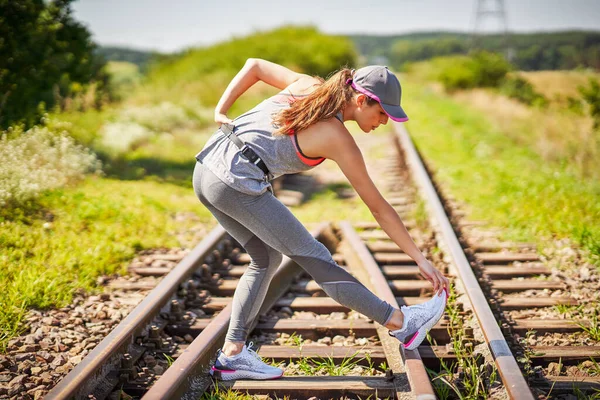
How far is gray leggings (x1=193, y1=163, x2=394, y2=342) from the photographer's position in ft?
9.55

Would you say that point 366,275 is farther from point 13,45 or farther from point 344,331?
point 13,45

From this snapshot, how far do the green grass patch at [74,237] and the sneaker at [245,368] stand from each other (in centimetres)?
144

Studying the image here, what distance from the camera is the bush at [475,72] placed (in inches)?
1127

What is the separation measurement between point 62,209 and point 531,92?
85.2 ft

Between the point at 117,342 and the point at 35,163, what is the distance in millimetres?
3930

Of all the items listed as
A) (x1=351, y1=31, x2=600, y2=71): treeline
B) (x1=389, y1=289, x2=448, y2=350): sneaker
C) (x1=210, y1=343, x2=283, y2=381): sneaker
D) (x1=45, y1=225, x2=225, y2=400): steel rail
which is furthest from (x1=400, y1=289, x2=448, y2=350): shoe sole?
(x1=351, y1=31, x2=600, y2=71): treeline

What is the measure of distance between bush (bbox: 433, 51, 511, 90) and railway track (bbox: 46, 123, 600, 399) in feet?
81.5

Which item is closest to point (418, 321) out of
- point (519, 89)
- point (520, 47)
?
point (519, 89)

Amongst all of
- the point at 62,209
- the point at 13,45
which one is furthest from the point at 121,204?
the point at 13,45

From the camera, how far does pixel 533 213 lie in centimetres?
625

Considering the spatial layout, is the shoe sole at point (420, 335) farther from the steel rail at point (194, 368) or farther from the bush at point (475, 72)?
the bush at point (475, 72)

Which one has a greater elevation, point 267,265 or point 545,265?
point 267,265

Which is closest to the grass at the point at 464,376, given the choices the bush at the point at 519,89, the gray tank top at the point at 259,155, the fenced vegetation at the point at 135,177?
the gray tank top at the point at 259,155

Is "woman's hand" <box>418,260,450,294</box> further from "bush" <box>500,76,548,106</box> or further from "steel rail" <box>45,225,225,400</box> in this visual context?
"bush" <box>500,76,548,106</box>
